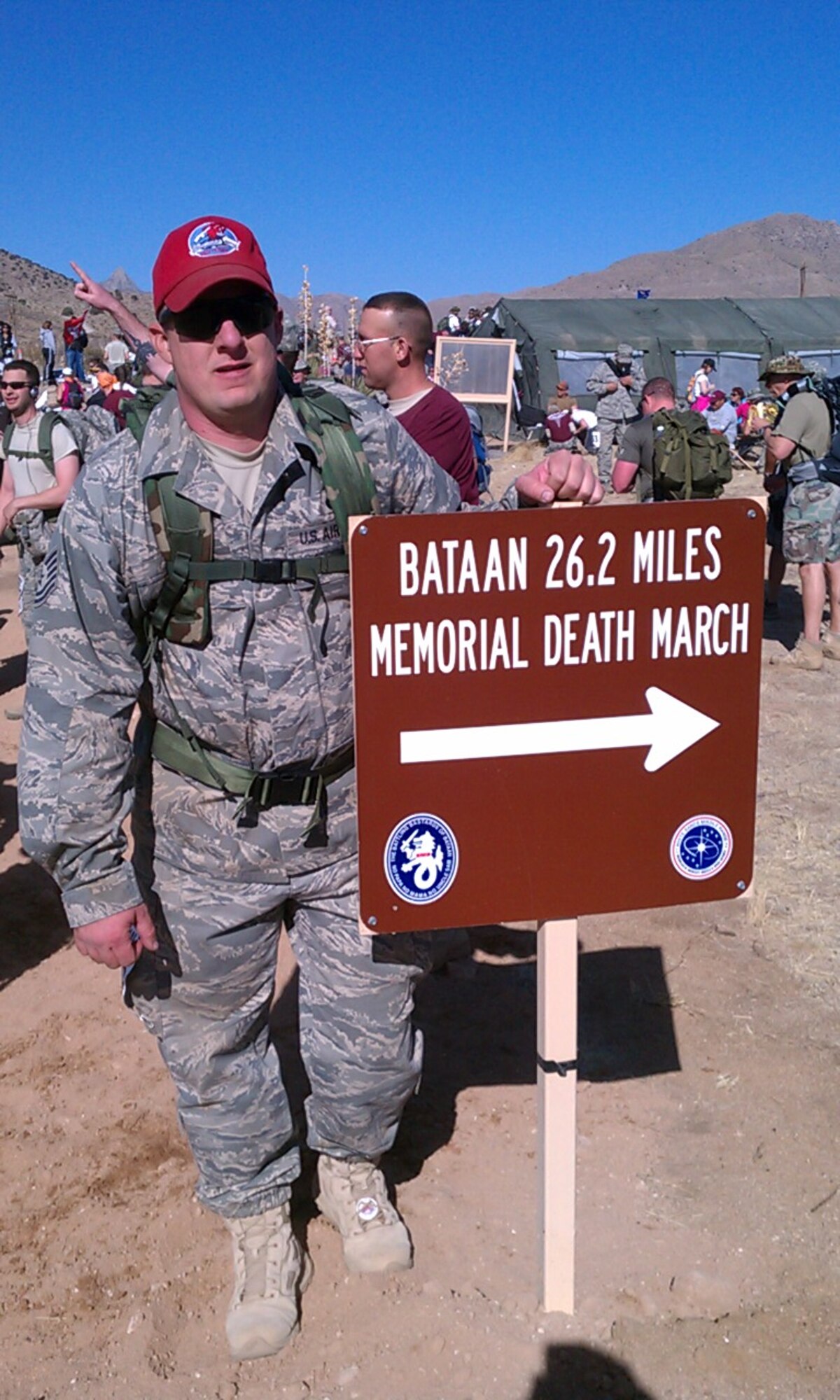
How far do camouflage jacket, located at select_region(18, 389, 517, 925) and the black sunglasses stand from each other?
0.18m

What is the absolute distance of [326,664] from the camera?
224 centimetres

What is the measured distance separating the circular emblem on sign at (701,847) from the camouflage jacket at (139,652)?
27.3 inches

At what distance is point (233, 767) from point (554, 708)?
659mm

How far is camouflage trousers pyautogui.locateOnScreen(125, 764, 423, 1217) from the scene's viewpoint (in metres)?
2.31

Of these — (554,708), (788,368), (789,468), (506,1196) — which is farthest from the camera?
(789,468)

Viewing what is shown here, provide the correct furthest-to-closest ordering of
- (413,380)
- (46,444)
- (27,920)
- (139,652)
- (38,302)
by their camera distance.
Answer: (38,302) → (46,444) → (27,920) → (413,380) → (139,652)

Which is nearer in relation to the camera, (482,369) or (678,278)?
(482,369)

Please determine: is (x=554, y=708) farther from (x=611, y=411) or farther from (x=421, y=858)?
(x=611, y=411)

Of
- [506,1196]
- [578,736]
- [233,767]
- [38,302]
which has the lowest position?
[506,1196]

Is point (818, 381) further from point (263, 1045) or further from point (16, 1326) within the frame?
point (16, 1326)

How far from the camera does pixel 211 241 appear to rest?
6.82 feet

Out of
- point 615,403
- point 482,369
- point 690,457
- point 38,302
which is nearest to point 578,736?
point 690,457

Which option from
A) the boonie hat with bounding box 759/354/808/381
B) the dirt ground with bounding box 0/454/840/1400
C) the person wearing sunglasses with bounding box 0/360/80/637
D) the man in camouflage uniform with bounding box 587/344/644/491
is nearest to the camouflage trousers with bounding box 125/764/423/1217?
the dirt ground with bounding box 0/454/840/1400

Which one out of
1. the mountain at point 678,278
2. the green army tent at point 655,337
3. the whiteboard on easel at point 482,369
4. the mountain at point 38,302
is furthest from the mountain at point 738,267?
the whiteboard on easel at point 482,369
